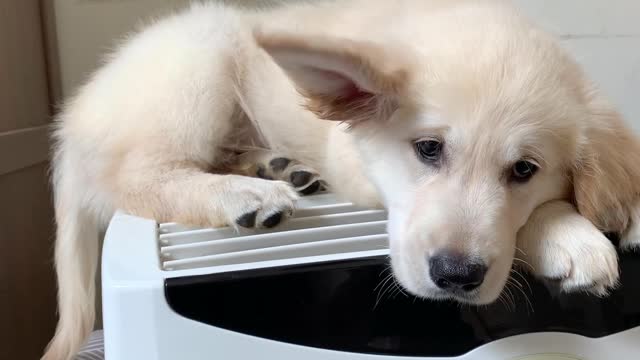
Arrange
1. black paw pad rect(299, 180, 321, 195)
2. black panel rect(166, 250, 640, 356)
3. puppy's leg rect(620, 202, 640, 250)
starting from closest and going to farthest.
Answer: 1. black panel rect(166, 250, 640, 356)
2. puppy's leg rect(620, 202, 640, 250)
3. black paw pad rect(299, 180, 321, 195)

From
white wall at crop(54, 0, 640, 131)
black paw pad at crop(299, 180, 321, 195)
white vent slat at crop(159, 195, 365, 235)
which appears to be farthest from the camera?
white wall at crop(54, 0, 640, 131)

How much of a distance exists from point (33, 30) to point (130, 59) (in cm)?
78

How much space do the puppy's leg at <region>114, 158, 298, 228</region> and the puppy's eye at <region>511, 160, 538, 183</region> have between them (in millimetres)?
307

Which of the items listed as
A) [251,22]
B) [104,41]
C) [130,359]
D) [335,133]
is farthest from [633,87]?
[104,41]

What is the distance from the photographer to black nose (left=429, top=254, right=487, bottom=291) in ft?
2.50

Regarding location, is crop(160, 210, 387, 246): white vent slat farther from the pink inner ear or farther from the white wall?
the white wall

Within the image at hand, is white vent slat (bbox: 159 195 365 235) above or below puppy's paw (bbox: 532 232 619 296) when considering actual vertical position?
below

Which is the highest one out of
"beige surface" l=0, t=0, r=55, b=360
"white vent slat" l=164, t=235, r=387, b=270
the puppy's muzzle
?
the puppy's muzzle

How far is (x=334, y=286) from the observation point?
759 mm

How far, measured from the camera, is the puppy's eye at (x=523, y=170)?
89cm

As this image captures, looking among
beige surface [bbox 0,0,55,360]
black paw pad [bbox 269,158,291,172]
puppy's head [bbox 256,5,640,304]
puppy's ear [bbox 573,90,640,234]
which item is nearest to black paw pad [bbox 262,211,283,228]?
puppy's head [bbox 256,5,640,304]

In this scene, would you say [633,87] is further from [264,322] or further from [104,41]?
[104,41]

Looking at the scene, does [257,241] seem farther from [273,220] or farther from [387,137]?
[387,137]

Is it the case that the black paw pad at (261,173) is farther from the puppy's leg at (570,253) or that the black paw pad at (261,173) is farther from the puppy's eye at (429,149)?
the puppy's leg at (570,253)
